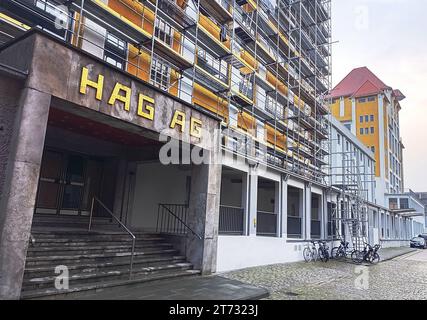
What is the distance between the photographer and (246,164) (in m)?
13.0

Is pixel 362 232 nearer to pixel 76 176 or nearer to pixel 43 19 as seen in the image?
pixel 76 176

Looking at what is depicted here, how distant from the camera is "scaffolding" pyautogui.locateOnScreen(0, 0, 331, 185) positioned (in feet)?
31.3

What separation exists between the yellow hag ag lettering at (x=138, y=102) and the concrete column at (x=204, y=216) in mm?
1194

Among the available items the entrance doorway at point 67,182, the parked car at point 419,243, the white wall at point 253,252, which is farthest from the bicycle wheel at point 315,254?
the parked car at point 419,243

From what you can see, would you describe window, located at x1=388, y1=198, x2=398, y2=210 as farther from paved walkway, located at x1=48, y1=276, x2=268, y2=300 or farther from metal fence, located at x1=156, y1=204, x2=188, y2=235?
paved walkway, located at x1=48, y1=276, x2=268, y2=300

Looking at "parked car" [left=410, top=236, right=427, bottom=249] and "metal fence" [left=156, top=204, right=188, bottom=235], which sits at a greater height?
A: "metal fence" [left=156, top=204, right=188, bottom=235]

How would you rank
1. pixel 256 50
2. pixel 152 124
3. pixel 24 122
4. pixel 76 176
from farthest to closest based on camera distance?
pixel 256 50, pixel 76 176, pixel 152 124, pixel 24 122

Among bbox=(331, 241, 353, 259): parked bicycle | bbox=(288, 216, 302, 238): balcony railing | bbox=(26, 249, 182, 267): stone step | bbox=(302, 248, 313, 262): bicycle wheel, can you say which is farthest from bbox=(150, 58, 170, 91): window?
bbox=(331, 241, 353, 259): parked bicycle

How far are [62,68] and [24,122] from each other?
1369 millimetres

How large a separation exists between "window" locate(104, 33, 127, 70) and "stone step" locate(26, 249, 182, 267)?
5802 millimetres

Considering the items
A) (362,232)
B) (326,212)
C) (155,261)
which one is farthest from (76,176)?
(362,232)

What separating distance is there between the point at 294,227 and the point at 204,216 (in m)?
8.35

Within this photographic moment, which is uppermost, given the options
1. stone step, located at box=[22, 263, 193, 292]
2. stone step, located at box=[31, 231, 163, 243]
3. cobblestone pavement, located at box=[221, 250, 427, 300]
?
stone step, located at box=[31, 231, 163, 243]

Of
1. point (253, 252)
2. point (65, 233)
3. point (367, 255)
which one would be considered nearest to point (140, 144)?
point (65, 233)
